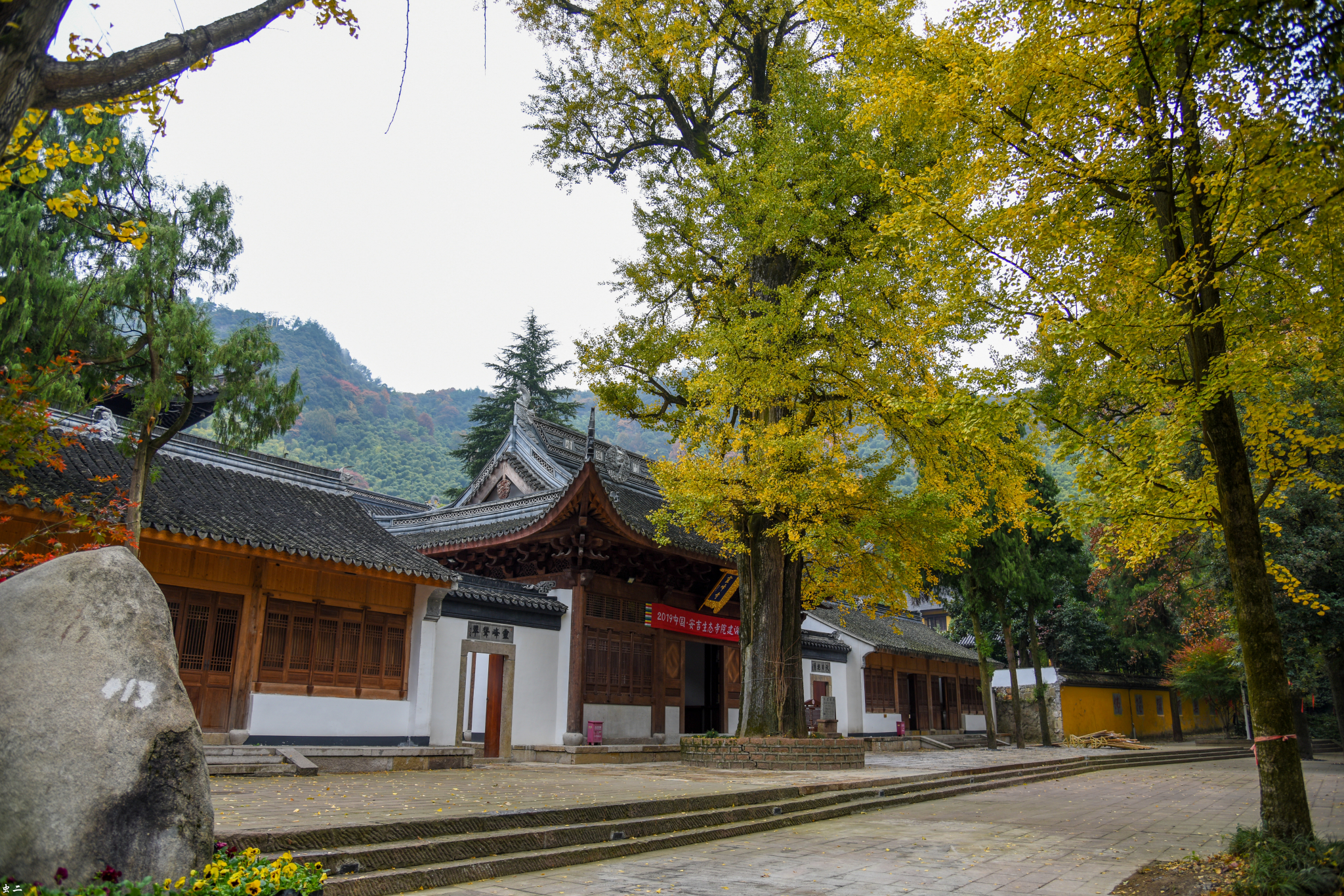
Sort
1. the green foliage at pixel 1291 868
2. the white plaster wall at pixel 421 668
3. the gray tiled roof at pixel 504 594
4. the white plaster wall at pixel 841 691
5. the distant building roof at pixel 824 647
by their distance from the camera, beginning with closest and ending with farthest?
the green foliage at pixel 1291 868 < the white plaster wall at pixel 421 668 < the gray tiled roof at pixel 504 594 < the distant building roof at pixel 824 647 < the white plaster wall at pixel 841 691

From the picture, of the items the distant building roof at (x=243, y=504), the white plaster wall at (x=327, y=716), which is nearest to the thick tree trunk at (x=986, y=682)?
the distant building roof at (x=243, y=504)

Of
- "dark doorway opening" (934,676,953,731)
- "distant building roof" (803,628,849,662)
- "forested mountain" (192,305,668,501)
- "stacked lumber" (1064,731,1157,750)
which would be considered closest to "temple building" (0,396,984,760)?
"distant building roof" (803,628,849,662)

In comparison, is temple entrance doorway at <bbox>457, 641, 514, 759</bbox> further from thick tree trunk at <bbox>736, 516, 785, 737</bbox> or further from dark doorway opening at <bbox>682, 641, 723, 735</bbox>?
dark doorway opening at <bbox>682, 641, 723, 735</bbox>

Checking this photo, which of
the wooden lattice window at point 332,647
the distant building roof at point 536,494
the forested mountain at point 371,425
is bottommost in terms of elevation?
the wooden lattice window at point 332,647

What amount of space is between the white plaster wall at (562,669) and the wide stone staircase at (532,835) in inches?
233

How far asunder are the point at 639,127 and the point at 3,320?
9.55 meters

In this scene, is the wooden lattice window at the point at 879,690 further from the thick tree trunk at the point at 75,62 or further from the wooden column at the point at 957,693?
the thick tree trunk at the point at 75,62

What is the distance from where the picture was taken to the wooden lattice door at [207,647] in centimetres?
994

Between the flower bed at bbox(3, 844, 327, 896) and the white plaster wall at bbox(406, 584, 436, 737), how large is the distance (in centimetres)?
856

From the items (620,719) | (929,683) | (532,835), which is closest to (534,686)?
(620,719)

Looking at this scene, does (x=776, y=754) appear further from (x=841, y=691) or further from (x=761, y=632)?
(x=841, y=691)

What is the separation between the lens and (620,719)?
14711 mm

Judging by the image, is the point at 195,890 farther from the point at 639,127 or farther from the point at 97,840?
the point at 639,127

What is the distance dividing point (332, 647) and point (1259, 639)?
10.7 meters
